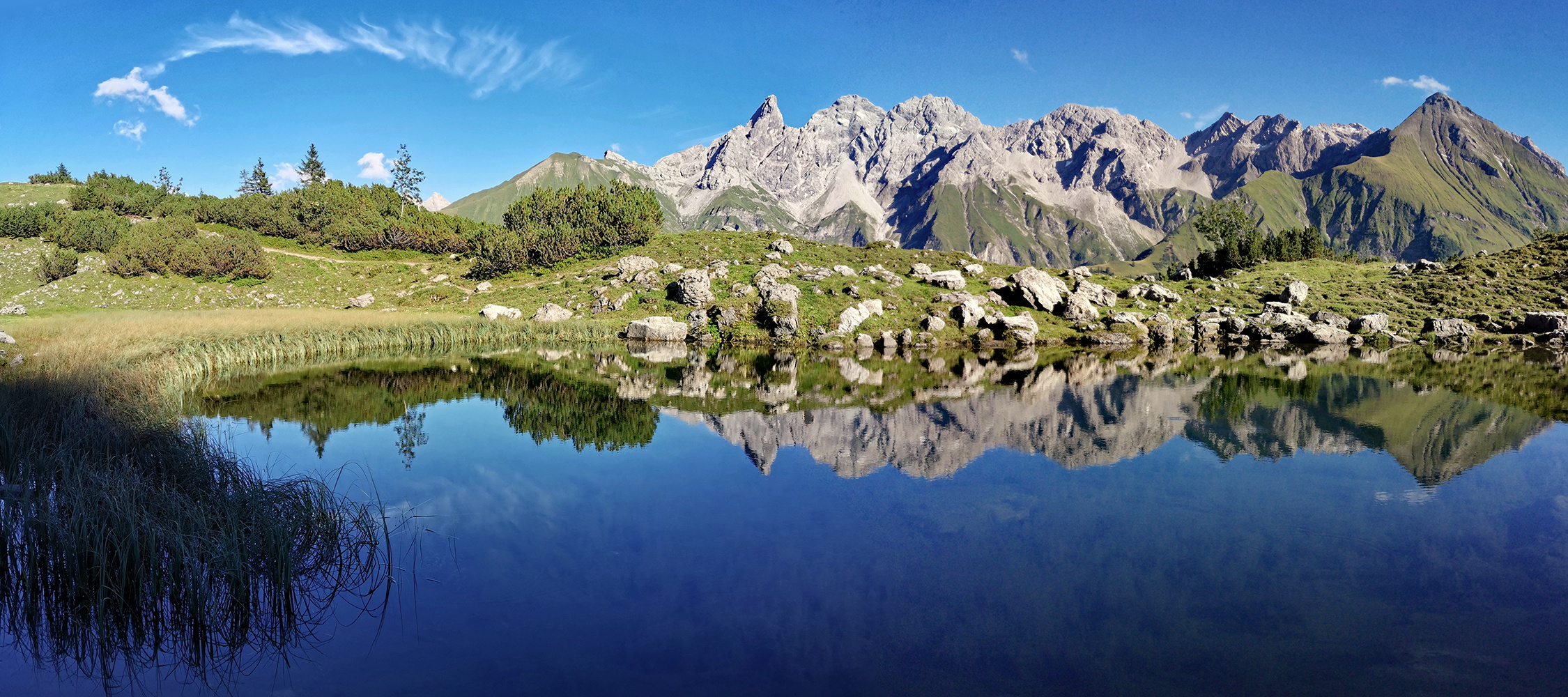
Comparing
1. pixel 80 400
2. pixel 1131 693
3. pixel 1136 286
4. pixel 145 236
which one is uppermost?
pixel 145 236

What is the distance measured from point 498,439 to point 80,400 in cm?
999

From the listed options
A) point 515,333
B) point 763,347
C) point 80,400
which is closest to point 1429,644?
point 80,400

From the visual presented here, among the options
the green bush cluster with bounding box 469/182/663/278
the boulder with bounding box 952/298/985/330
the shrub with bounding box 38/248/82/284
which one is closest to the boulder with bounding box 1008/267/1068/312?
the boulder with bounding box 952/298/985/330

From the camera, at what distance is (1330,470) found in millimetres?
19109

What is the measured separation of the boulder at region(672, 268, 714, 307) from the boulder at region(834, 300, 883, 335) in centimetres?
1410

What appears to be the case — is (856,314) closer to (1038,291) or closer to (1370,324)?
(1038,291)

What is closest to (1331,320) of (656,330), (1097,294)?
(1097,294)

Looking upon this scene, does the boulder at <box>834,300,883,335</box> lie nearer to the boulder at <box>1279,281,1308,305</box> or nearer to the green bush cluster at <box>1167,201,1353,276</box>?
the boulder at <box>1279,281,1308,305</box>

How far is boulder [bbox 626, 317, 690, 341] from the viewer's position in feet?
208

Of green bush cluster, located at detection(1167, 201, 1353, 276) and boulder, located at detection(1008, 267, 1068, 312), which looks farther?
green bush cluster, located at detection(1167, 201, 1353, 276)

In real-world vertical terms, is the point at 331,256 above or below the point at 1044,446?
above

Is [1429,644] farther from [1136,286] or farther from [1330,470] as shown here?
[1136,286]

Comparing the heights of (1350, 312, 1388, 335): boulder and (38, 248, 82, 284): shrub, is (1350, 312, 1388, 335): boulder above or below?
below

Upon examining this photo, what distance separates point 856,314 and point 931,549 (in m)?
51.0
